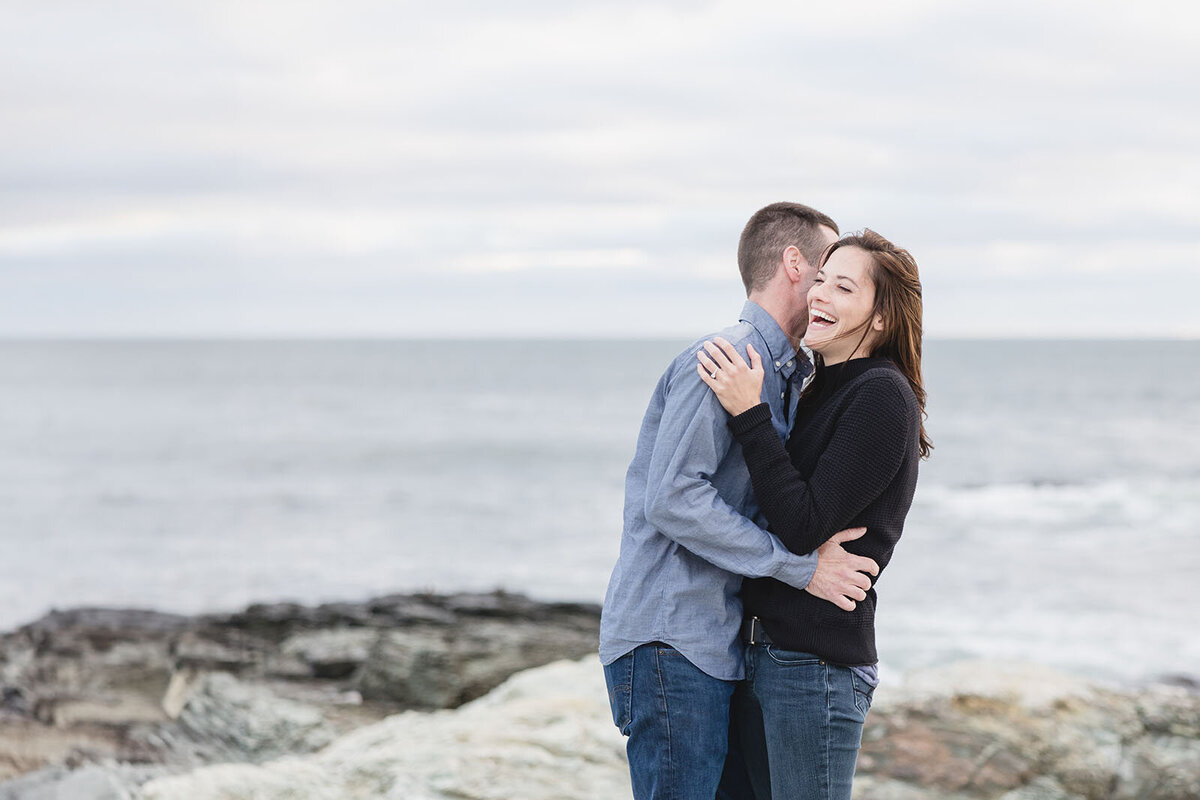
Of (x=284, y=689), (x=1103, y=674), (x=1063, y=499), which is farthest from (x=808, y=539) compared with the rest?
(x=1063, y=499)

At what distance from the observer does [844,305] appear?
299 cm

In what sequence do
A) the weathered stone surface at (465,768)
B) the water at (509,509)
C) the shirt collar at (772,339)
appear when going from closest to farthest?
the shirt collar at (772,339)
the weathered stone surface at (465,768)
the water at (509,509)

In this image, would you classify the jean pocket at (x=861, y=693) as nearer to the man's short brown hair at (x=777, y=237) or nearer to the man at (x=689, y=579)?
the man at (x=689, y=579)

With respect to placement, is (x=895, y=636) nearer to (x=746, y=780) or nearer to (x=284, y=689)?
(x=284, y=689)

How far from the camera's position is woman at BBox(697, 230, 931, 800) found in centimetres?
287

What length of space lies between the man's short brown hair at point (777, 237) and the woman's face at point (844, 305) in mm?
176

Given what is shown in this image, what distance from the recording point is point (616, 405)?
60.0 metres

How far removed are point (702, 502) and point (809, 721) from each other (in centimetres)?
68

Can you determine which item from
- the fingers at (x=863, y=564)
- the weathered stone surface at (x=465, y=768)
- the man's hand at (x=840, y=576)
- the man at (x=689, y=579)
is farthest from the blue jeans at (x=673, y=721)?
the weathered stone surface at (x=465, y=768)

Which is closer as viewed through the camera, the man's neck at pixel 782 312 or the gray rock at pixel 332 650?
the man's neck at pixel 782 312

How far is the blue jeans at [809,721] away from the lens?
114 inches

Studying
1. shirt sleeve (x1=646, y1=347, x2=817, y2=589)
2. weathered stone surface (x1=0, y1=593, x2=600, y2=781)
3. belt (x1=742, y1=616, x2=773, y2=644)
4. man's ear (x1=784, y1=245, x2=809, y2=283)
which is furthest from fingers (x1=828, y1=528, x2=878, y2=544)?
weathered stone surface (x1=0, y1=593, x2=600, y2=781)

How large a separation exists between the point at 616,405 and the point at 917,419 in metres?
57.0

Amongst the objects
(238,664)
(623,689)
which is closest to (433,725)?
(623,689)
